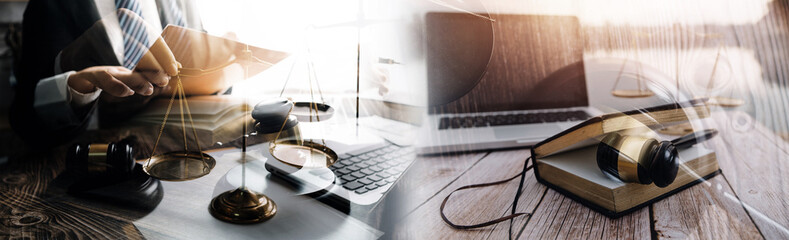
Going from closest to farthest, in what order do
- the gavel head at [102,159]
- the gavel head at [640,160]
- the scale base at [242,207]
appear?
1. the gavel head at [640,160]
2. the scale base at [242,207]
3. the gavel head at [102,159]

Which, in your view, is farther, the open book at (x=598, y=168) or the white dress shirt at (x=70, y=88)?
the white dress shirt at (x=70, y=88)

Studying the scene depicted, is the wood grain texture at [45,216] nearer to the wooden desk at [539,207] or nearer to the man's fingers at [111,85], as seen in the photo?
the wooden desk at [539,207]

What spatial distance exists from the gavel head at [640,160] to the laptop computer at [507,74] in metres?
0.05

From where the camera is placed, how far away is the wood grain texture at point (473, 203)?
1.15 ft

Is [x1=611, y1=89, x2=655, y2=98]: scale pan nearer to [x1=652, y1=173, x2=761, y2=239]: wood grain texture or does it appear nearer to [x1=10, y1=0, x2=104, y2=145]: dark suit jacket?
[x1=652, y1=173, x2=761, y2=239]: wood grain texture

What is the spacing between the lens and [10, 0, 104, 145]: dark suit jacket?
577mm

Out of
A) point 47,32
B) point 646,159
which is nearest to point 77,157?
point 47,32

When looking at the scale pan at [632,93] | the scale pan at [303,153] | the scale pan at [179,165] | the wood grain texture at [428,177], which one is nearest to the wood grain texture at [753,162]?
the scale pan at [632,93]

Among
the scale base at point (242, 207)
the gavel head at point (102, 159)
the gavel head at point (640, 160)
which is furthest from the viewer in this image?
the gavel head at point (102, 159)

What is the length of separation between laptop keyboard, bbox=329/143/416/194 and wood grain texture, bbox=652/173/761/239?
24cm

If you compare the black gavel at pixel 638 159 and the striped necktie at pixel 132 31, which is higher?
the striped necktie at pixel 132 31

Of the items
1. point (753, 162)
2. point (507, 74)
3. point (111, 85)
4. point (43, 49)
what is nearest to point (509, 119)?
point (507, 74)

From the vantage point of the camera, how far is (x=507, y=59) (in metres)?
0.37

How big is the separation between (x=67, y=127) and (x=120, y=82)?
0.84ft
